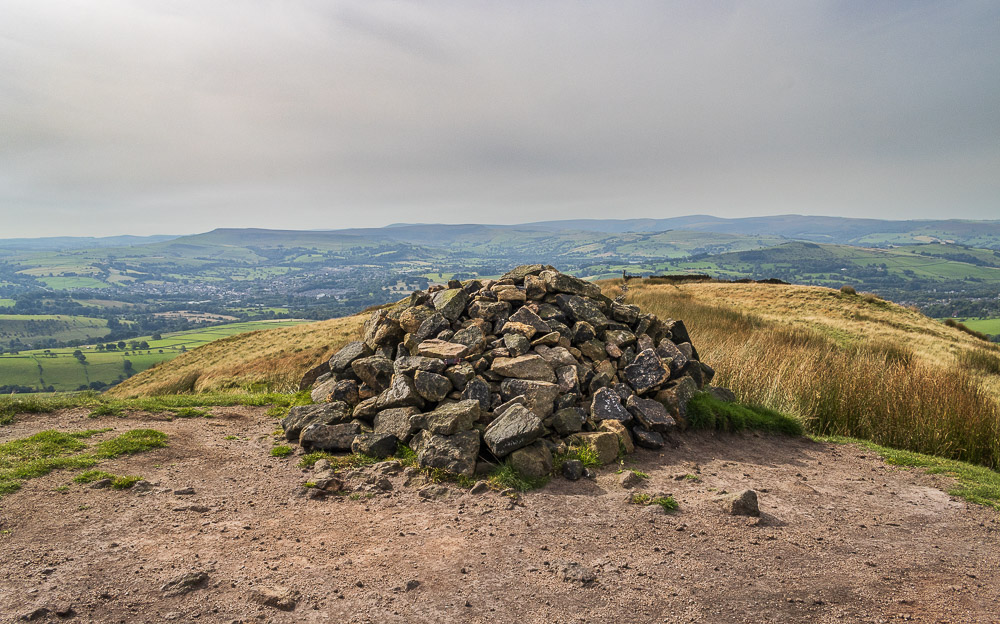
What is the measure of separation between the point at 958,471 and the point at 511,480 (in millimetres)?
7306

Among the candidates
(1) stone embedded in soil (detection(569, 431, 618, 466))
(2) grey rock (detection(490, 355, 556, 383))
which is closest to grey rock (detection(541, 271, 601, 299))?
(2) grey rock (detection(490, 355, 556, 383))

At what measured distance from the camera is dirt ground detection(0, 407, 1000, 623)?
424 centimetres

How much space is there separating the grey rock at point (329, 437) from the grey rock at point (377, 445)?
24cm

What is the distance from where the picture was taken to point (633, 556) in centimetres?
515

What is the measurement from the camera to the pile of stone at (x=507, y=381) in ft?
25.3

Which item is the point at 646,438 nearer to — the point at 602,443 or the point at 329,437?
the point at 602,443

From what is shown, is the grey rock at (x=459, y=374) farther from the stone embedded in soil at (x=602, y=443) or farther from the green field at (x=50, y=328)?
the green field at (x=50, y=328)

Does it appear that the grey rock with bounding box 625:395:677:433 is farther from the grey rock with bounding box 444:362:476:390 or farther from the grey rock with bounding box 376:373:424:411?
the grey rock with bounding box 376:373:424:411

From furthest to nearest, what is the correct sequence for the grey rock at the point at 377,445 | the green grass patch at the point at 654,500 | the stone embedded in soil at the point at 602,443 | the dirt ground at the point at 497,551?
the grey rock at the point at 377,445
the stone embedded in soil at the point at 602,443
the green grass patch at the point at 654,500
the dirt ground at the point at 497,551

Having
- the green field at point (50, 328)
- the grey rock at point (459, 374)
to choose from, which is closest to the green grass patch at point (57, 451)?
the grey rock at point (459, 374)

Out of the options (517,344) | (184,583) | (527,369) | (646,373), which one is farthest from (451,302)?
(184,583)

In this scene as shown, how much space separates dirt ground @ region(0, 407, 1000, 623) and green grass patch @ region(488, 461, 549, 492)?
0.30 meters

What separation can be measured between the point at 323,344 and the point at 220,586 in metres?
22.3

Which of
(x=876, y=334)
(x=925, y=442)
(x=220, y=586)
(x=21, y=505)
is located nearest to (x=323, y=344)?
(x=21, y=505)
